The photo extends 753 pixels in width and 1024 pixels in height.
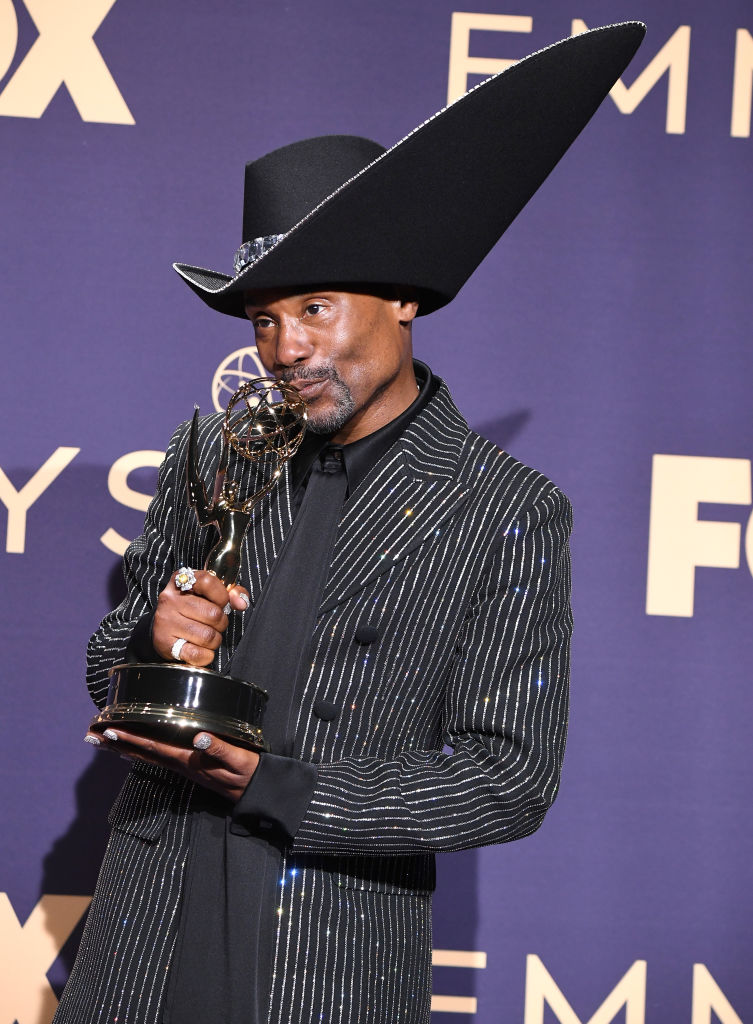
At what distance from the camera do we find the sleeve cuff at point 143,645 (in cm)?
141

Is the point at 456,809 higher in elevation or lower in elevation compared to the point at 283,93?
lower

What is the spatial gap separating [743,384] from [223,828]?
4.98ft

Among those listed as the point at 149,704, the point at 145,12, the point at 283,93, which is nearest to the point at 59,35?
the point at 145,12

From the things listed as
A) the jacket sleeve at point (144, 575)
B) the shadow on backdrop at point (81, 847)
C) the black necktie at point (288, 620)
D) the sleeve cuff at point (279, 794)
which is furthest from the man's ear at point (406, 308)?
the shadow on backdrop at point (81, 847)

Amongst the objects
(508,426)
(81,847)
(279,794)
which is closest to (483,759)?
(279,794)

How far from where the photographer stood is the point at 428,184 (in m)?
1.52

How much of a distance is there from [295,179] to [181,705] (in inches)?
29.1

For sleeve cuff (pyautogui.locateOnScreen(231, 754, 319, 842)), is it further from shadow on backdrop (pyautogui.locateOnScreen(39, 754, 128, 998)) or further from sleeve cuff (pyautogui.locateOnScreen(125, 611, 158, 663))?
shadow on backdrop (pyautogui.locateOnScreen(39, 754, 128, 998))

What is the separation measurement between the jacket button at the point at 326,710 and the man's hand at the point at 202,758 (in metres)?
0.17

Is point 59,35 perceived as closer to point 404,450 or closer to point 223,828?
point 404,450

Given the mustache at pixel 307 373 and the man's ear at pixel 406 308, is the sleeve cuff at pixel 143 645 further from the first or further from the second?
the man's ear at pixel 406 308

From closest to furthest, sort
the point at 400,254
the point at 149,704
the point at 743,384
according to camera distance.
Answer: the point at 149,704, the point at 400,254, the point at 743,384

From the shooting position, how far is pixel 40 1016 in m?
2.47

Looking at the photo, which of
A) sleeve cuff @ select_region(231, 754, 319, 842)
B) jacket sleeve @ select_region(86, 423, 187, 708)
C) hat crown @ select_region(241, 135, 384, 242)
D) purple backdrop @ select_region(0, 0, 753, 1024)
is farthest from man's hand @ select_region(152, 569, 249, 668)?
purple backdrop @ select_region(0, 0, 753, 1024)
